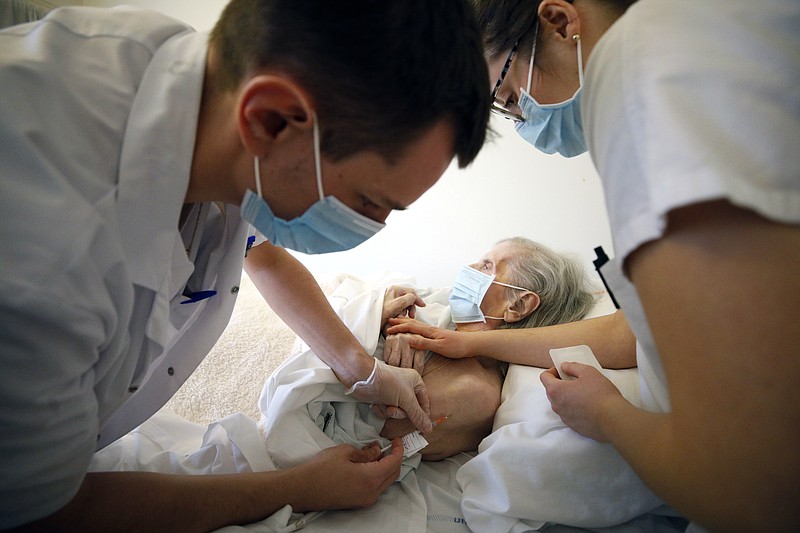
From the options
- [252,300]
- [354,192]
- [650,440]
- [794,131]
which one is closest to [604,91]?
[794,131]

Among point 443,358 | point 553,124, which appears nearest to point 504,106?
point 553,124

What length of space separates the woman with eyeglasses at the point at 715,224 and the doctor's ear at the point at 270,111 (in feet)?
1.50

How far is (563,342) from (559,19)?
0.98m

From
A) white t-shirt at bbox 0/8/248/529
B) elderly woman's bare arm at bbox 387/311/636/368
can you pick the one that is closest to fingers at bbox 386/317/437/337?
elderly woman's bare arm at bbox 387/311/636/368

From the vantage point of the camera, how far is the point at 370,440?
1374 millimetres

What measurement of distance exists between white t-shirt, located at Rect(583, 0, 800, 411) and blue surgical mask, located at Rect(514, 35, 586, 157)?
405 mm

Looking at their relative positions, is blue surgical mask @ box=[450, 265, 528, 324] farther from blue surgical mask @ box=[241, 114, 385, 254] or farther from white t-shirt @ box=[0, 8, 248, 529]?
white t-shirt @ box=[0, 8, 248, 529]

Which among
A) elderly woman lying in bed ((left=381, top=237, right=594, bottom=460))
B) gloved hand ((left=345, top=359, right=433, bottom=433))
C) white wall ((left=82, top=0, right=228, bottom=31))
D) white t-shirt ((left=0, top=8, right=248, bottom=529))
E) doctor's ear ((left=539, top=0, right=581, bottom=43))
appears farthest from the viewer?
white wall ((left=82, top=0, right=228, bottom=31))

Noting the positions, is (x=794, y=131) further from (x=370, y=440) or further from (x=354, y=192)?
(x=370, y=440)

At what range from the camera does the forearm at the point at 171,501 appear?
2.67ft

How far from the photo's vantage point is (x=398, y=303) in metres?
1.64

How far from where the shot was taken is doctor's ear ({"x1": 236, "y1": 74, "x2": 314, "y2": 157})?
71cm

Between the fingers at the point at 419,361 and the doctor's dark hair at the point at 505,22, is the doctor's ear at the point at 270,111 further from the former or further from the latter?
the fingers at the point at 419,361

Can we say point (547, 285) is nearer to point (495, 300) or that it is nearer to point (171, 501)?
point (495, 300)
